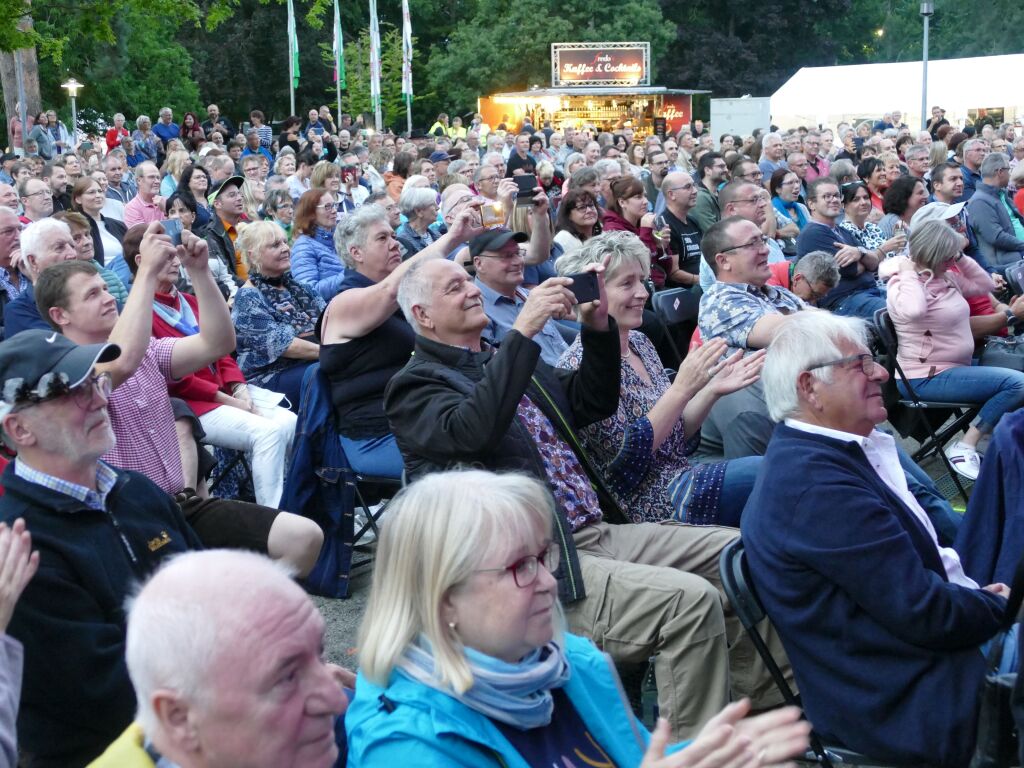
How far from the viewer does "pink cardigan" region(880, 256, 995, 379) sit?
19.4 feet

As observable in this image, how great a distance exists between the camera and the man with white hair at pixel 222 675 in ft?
5.40

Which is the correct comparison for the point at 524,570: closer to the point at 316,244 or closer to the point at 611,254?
the point at 611,254

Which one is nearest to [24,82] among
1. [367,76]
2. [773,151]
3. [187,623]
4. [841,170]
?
[367,76]

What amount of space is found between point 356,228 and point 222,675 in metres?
4.32

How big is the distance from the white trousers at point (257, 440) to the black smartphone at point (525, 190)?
177 cm

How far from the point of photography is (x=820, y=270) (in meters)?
6.70

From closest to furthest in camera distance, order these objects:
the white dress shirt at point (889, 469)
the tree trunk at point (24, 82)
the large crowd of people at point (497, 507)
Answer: the large crowd of people at point (497, 507) → the white dress shirt at point (889, 469) → the tree trunk at point (24, 82)

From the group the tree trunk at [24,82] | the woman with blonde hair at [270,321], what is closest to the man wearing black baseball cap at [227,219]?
the woman with blonde hair at [270,321]

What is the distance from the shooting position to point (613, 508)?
13.0ft

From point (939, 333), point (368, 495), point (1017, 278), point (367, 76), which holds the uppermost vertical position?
point (367, 76)

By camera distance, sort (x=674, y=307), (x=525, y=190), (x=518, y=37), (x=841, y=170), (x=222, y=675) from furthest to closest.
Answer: (x=518, y=37)
(x=841, y=170)
(x=674, y=307)
(x=525, y=190)
(x=222, y=675)

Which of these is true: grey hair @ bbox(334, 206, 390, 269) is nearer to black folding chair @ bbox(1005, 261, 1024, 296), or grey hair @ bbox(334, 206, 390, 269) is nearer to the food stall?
black folding chair @ bbox(1005, 261, 1024, 296)

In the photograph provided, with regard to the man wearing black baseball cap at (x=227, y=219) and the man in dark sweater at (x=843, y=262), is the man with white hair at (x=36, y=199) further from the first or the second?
the man in dark sweater at (x=843, y=262)

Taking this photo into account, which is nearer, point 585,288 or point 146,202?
point 585,288
